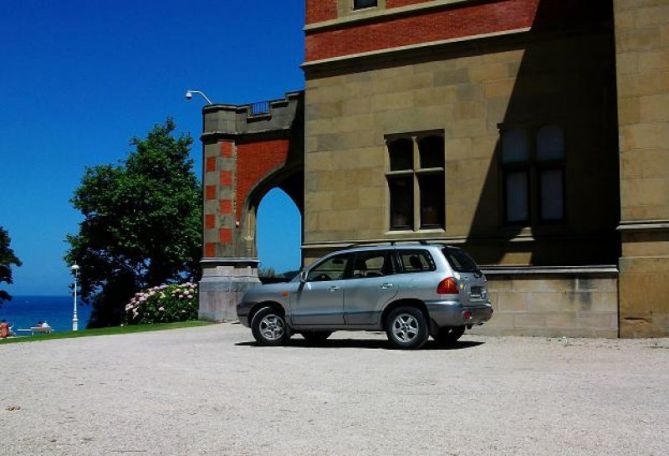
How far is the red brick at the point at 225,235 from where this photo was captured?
2258 centimetres

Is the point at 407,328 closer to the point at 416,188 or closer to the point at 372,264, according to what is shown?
the point at 372,264

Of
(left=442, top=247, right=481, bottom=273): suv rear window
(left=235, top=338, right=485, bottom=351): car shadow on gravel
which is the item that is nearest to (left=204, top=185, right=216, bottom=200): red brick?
(left=235, top=338, right=485, bottom=351): car shadow on gravel

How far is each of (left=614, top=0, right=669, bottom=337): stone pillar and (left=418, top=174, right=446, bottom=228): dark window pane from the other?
16.3 ft

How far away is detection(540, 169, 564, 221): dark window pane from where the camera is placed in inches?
658

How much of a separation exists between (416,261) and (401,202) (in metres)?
6.08

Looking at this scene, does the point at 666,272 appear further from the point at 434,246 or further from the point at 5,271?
the point at 5,271

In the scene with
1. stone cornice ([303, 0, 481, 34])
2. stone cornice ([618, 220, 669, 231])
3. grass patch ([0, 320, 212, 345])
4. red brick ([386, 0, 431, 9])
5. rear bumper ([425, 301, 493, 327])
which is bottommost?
grass patch ([0, 320, 212, 345])

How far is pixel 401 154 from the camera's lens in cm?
1852

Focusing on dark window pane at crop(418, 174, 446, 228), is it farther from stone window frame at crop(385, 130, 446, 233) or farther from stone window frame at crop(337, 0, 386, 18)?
stone window frame at crop(337, 0, 386, 18)

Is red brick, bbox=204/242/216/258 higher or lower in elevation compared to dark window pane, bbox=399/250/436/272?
higher

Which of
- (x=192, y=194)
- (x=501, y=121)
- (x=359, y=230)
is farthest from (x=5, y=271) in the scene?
(x=501, y=121)

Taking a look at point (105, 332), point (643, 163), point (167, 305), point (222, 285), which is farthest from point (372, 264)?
point (167, 305)

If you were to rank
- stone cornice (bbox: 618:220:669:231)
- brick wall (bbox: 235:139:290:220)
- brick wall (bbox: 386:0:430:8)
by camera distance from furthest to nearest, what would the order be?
brick wall (bbox: 235:139:290:220) < brick wall (bbox: 386:0:430:8) < stone cornice (bbox: 618:220:669:231)

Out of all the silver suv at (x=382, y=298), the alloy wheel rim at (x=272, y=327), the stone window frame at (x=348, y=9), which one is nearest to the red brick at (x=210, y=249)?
the stone window frame at (x=348, y=9)
